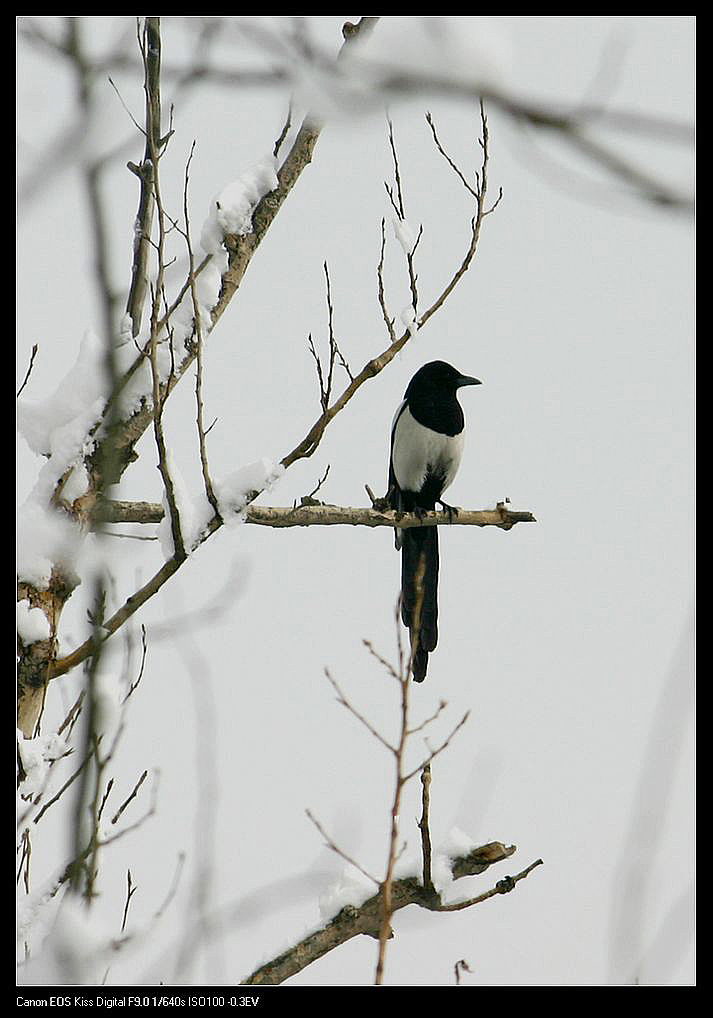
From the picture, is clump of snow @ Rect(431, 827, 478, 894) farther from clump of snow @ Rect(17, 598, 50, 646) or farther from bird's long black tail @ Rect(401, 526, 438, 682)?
bird's long black tail @ Rect(401, 526, 438, 682)

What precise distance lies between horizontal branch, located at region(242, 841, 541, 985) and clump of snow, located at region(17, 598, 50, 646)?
Result: 3.31 ft

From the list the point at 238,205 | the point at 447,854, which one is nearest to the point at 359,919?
the point at 447,854

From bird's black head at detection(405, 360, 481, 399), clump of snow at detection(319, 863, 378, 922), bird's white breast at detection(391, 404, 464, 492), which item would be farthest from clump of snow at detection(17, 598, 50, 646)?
bird's black head at detection(405, 360, 481, 399)

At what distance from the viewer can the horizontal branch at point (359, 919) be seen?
2611mm

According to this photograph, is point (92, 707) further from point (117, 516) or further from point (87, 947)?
point (117, 516)

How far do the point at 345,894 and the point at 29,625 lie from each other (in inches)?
41.6

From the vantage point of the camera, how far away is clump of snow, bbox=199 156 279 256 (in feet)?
10.2

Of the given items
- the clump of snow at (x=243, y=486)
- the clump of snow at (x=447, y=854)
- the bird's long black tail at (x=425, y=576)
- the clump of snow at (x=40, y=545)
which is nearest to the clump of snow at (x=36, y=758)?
the clump of snow at (x=40, y=545)

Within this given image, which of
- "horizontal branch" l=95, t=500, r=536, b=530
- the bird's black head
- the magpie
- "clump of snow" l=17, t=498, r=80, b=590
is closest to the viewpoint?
"clump of snow" l=17, t=498, r=80, b=590

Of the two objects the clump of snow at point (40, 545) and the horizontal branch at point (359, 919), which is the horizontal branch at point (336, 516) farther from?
the horizontal branch at point (359, 919)

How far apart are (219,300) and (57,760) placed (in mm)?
1372

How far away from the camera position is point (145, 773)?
8.43 ft
